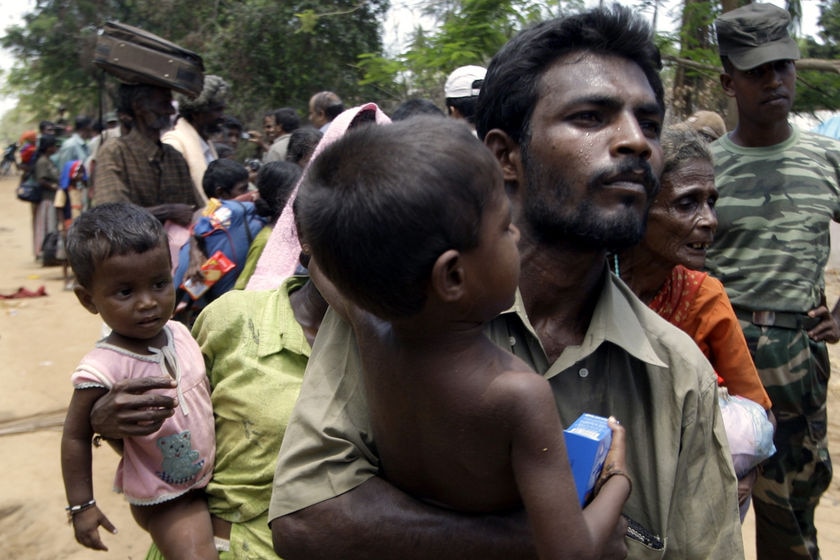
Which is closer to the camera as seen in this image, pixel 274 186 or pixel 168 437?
pixel 168 437

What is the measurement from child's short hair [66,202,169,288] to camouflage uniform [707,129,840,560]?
8.60ft

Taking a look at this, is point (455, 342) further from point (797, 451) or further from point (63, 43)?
point (63, 43)

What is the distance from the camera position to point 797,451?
3615 mm

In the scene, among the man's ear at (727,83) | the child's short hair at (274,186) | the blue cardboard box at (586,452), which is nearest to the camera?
the blue cardboard box at (586,452)

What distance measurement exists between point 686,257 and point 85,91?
2514cm

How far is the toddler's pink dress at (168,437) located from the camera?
215 cm

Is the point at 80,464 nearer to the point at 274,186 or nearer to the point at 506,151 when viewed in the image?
the point at 506,151

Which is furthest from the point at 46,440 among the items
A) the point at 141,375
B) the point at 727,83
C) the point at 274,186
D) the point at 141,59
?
the point at 727,83

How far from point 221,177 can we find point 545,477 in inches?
161

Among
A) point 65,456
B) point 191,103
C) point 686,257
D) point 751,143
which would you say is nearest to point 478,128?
point 686,257

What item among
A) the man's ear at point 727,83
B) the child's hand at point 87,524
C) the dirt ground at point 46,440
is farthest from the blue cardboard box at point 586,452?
the dirt ground at point 46,440

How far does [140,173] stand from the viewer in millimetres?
4449

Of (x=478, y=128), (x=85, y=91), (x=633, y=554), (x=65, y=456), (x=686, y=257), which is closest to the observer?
(x=633, y=554)

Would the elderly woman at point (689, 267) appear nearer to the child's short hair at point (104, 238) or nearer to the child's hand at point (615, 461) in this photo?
the child's hand at point (615, 461)
